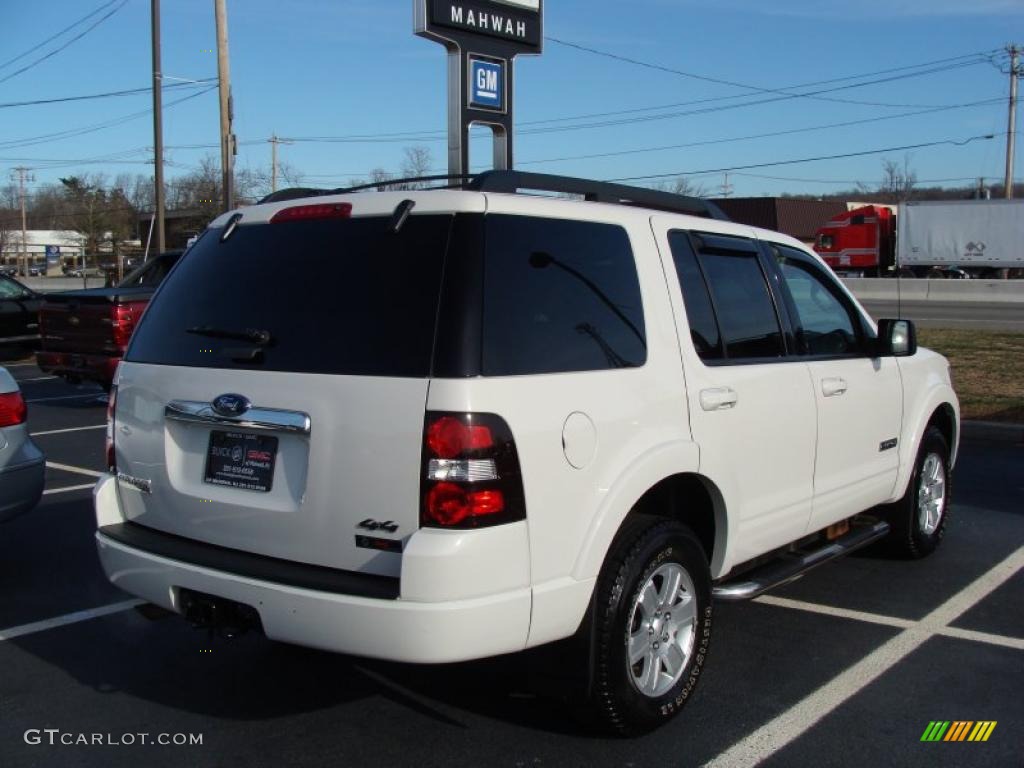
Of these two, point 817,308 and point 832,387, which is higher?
point 817,308

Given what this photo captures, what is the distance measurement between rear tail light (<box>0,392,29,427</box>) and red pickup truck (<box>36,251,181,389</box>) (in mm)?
6239

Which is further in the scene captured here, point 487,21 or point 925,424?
point 487,21

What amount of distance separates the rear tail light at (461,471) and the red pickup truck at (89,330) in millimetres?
9569

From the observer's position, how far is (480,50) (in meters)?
12.0

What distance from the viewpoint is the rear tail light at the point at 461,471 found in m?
3.05

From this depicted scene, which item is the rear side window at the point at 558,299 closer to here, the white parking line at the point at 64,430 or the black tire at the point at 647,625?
the black tire at the point at 647,625

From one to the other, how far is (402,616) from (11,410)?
140 inches

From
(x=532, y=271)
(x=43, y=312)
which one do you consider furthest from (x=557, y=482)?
(x=43, y=312)

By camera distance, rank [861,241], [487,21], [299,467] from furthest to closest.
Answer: [861,241] < [487,21] < [299,467]

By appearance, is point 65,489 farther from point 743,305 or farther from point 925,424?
point 925,424

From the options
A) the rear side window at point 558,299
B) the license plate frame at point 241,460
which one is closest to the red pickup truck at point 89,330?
the license plate frame at point 241,460

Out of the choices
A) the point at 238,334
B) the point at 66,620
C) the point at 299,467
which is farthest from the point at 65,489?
the point at 299,467

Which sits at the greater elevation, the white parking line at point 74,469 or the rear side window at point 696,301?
the rear side window at point 696,301

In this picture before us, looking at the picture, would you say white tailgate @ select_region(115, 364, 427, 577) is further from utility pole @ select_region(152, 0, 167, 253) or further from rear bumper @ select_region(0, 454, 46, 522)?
utility pole @ select_region(152, 0, 167, 253)
